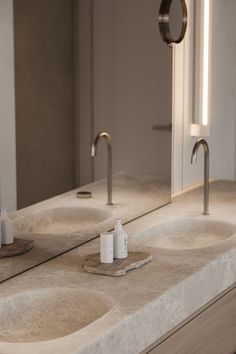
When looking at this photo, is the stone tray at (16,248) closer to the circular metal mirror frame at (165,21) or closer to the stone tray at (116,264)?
the stone tray at (116,264)

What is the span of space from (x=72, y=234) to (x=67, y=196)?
5.0 inches

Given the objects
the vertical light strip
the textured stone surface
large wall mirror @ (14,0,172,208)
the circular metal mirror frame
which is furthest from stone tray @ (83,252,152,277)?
the vertical light strip

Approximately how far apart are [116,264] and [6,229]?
0.35 meters

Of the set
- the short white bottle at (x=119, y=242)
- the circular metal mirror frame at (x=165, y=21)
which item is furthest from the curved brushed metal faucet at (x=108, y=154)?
the circular metal mirror frame at (x=165, y=21)

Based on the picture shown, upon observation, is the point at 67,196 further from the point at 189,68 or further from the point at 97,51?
the point at 189,68

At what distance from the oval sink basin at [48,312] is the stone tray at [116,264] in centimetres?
16

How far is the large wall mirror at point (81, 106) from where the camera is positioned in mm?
2527

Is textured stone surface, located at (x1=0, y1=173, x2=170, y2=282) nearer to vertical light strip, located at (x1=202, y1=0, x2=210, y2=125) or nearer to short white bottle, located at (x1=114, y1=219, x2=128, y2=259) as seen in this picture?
short white bottle, located at (x1=114, y1=219, x2=128, y2=259)

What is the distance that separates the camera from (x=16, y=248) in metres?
2.55

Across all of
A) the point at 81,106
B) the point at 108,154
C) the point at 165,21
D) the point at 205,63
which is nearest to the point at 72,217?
the point at 108,154

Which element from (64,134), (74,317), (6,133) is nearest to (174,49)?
(64,134)

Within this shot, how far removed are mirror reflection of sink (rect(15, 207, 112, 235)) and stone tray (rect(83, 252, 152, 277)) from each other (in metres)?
0.20

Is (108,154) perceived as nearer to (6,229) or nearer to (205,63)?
(6,229)

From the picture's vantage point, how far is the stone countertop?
1995 millimetres
